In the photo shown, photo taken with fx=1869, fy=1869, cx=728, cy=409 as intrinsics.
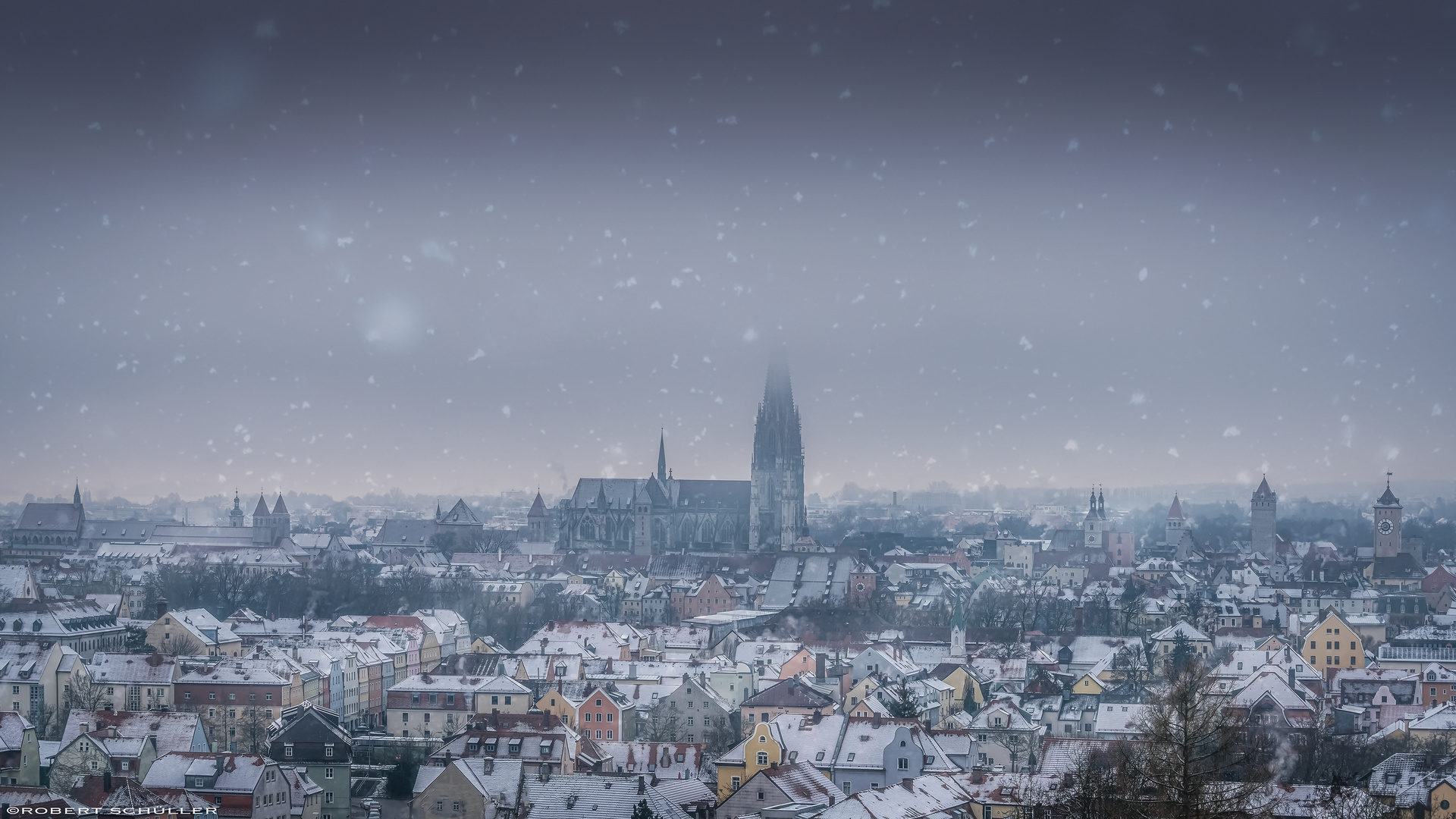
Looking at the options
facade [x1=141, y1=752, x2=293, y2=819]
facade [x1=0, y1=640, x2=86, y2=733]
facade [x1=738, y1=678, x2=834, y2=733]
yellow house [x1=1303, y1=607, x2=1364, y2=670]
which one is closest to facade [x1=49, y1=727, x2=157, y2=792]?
facade [x1=141, y1=752, x2=293, y2=819]

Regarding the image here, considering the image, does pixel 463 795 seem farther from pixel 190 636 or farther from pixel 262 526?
pixel 262 526

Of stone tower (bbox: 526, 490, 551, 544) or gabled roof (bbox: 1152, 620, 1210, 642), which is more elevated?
stone tower (bbox: 526, 490, 551, 544)

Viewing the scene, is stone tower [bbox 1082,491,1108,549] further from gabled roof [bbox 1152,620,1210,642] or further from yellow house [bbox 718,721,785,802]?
yellow house [bbox 718,721,785,802]

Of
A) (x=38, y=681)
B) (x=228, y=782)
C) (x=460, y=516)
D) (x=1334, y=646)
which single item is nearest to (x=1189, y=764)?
(x=228, y=782)

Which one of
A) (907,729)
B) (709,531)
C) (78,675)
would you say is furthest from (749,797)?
(709,531)

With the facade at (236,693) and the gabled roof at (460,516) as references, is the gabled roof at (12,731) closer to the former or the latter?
the facade at (236,693)
